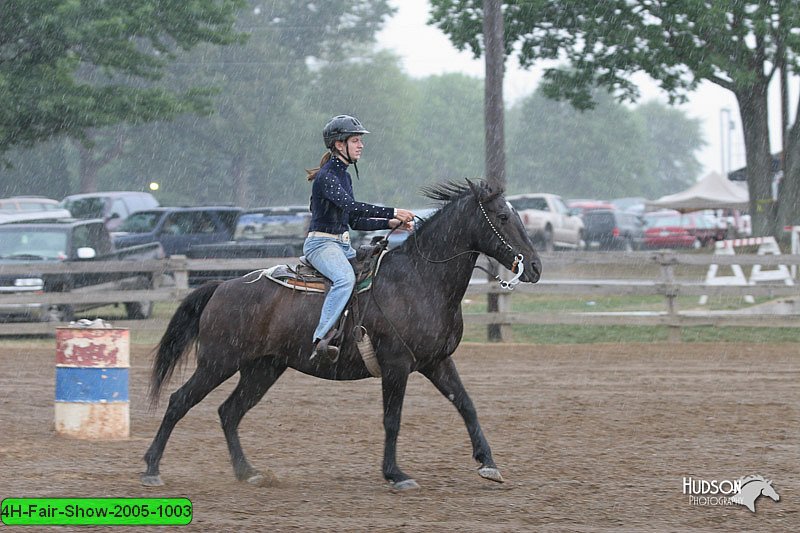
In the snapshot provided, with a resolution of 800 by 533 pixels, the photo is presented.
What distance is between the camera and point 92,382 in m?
10.1

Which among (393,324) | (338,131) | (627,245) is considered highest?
(338,131)

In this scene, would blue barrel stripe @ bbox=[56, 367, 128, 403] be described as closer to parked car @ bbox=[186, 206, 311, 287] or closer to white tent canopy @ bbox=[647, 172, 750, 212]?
parked car @ bbox=[186, 206, 311, 287]

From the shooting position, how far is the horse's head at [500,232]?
7.89 meters

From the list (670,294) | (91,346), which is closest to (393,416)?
(91,346)

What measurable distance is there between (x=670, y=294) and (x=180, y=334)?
1211cm

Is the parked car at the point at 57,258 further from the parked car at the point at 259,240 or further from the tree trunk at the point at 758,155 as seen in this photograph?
the tree trunk at the point at 758,155

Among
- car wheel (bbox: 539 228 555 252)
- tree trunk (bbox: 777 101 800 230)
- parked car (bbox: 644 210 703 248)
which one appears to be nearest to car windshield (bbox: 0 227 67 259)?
tree trunk (bbox: 777 101 800 230)

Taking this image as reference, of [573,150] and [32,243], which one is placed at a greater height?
[573,150]

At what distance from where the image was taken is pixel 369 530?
650 centimetres

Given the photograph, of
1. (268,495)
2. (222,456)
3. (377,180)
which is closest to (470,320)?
(222,456)

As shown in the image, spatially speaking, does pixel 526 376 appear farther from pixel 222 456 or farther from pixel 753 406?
pixel 222 456

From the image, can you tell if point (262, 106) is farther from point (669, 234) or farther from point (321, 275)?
point (321, 275)

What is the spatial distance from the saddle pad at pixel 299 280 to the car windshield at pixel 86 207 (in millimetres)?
28830

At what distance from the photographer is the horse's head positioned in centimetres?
789
